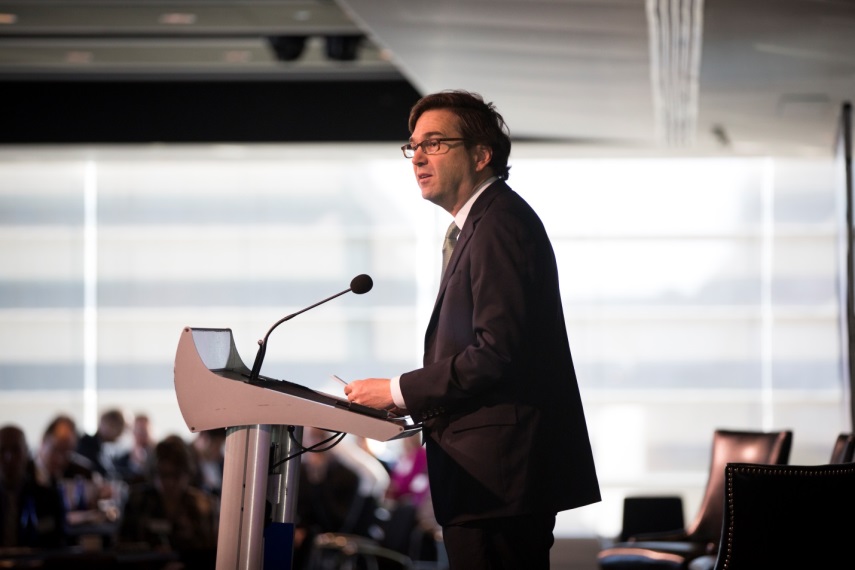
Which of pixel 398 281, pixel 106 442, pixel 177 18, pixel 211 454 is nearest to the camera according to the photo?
pixel 177 18

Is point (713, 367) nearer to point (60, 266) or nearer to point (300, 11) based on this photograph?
point (300, 11)

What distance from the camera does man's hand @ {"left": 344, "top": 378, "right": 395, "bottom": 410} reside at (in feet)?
7.61

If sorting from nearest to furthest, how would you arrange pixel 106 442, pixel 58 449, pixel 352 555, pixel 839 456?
pixel 839 456
pixel 58 449
pixel 352 555
pixel 106 442

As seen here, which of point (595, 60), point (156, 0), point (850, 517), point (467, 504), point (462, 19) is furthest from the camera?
point (156, 0)

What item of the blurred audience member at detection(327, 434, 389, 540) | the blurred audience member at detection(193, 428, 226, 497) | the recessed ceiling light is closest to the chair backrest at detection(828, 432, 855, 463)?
the blurred audience member at detection(327, 434, 389, 540)

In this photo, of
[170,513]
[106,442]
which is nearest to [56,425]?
[106,442]

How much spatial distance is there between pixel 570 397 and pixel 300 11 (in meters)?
6.39

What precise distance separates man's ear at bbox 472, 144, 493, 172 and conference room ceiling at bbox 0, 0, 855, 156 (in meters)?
3.25

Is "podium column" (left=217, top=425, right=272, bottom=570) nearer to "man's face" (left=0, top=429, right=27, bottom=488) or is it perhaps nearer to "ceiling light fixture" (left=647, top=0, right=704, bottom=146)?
"ceiling light fixture" (left=647, top=0, right=704, bottom=146)

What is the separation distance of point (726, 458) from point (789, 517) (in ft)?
9.65

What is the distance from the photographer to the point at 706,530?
222 inches

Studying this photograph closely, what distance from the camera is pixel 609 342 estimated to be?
1108cm

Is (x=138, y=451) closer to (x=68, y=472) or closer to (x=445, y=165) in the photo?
(x=68, y=472)

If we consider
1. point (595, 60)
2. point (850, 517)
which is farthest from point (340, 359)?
point (850, 517)
